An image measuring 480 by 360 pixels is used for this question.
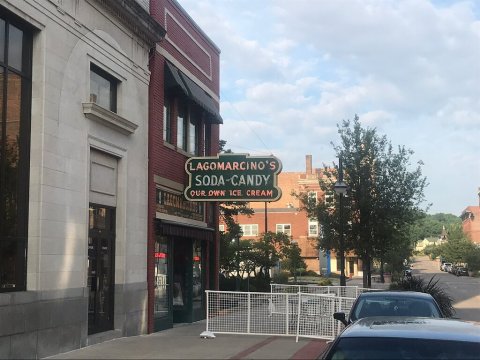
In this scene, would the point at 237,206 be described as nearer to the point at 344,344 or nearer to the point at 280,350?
the point at 280,350

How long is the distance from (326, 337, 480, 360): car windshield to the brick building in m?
11.3

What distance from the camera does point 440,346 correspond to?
14.4 ft

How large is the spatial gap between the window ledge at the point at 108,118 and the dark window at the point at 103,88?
0.50 meters

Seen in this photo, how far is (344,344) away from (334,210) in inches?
839

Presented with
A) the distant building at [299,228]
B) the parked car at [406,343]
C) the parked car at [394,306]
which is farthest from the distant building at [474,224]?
the parked car at [406,343]

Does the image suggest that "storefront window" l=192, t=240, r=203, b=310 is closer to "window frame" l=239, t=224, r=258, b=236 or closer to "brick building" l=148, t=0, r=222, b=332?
"brick building" l=148, t=0, r=222, b=332

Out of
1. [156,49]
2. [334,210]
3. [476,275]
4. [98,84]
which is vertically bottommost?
[476,275]

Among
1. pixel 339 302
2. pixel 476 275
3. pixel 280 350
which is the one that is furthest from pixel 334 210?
pixel 476 275

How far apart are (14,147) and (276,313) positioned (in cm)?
729

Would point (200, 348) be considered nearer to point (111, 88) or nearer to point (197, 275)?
point (111, 88)

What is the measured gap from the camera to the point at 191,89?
18.0m

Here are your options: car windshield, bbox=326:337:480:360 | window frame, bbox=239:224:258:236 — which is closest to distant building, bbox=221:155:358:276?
window frame, bbox=239:224:258:236

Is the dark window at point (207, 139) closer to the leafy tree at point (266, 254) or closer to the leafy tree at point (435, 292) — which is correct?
the leafy tree at point (435, 292)

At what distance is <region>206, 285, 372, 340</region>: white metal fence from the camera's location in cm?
1384
